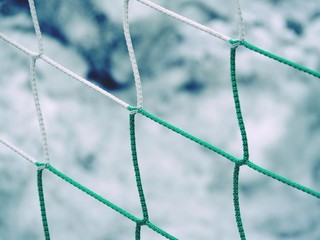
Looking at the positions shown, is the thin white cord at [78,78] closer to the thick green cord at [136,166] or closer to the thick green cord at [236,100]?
the thick green cord at [136,166]

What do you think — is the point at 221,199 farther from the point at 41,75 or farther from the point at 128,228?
the point at 41,75

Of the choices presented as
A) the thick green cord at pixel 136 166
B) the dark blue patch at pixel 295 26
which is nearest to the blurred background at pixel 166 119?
the dark blue patch at pixel 295 26

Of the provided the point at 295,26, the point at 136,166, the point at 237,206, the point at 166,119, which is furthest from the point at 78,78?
the point at 295,26

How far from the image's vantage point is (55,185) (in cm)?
250

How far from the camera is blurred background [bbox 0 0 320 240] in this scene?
2439mm

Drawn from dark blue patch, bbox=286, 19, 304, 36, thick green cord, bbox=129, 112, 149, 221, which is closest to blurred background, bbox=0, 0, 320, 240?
dark blue patch, bbox=286, 19, 304, 36

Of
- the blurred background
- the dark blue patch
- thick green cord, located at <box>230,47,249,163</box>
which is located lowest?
thick green cord, located at <box>230,47,249,163</box>

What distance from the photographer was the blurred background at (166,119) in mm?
2439

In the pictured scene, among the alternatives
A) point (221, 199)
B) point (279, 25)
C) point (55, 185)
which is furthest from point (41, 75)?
point (279, 25)

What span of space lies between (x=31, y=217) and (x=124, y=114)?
701 millimetres

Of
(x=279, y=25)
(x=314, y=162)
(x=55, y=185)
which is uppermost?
(x=279, y=25)

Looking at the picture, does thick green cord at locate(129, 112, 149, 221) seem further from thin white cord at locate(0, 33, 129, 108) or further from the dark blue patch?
the dark blue patch

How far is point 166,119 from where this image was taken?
2.67m

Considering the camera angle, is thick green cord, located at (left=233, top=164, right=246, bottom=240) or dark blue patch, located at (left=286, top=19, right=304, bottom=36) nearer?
thick green cord, located at (left=233, top=164, right=246, bottom=240)
